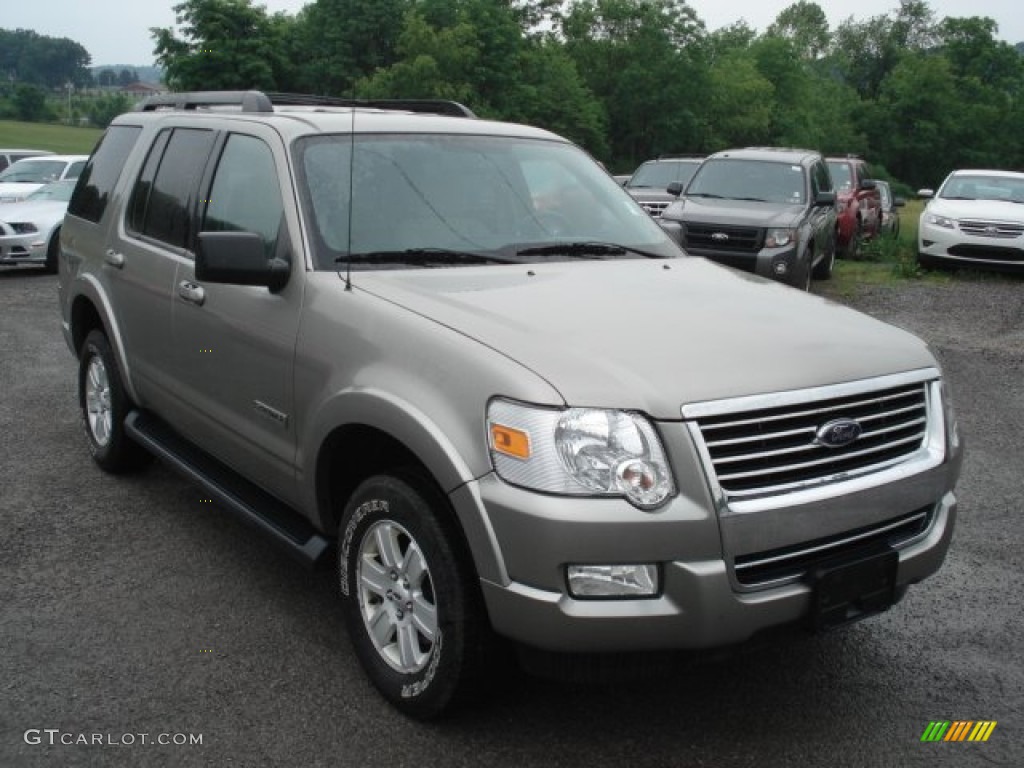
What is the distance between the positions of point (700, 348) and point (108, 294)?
3.42m

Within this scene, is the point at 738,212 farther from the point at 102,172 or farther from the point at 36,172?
the point at 36,172

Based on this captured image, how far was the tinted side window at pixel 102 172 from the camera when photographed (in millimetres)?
5445

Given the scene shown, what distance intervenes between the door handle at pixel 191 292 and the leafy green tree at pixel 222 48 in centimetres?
4226

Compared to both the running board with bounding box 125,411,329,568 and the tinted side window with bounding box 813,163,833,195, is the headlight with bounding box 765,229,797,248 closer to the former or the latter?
the tinted side window with bounding box 813,163,833,195

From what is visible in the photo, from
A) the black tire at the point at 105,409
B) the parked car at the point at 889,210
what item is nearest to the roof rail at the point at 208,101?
the black tire at the point at 105,409

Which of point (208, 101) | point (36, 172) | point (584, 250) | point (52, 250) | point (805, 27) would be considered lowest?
point (52, 250)

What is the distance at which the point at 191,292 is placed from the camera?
4.32 m

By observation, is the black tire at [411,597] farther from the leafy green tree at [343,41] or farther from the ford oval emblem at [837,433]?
the leafy green tree at [343,41]

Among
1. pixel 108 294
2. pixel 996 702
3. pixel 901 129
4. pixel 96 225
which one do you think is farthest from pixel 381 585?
pixel 901 129

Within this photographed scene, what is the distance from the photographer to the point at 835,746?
10.4ft

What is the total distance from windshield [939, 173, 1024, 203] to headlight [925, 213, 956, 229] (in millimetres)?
1023

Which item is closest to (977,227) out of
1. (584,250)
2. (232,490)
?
(584,250)

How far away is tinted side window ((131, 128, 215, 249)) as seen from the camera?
15.0 feet

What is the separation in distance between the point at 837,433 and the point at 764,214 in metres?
10.2
